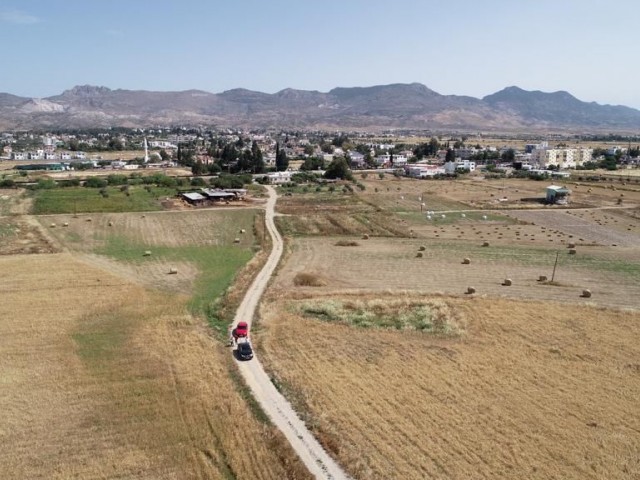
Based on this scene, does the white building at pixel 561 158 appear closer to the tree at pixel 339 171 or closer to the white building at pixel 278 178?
the tree at pixel 339 171

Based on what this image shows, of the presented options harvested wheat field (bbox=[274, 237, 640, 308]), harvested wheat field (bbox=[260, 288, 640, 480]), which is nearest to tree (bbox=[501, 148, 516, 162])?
harvested wheat field (bbox=[274, 237, 640, 308])

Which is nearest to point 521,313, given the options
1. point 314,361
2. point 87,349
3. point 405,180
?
A: point 314,361

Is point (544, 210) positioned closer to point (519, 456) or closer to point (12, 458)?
point (519, 456)

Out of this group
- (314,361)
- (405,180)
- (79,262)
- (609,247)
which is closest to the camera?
(314,361)

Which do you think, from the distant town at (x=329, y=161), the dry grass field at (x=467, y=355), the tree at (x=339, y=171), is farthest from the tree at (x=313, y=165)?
the dry grass field at (x=467, y=355)

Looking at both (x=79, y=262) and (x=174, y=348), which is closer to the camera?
(x=174, y=348)

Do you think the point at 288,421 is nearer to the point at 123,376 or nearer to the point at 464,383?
the point at 464,383
